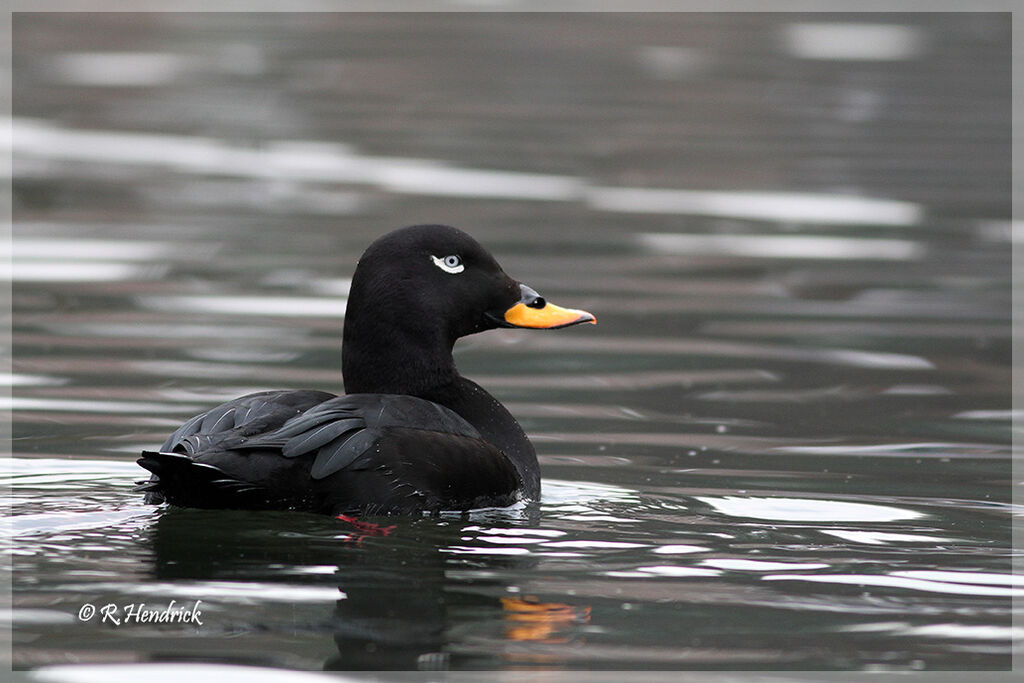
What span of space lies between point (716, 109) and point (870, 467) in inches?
546

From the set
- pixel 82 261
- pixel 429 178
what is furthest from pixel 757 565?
pixel 429 178

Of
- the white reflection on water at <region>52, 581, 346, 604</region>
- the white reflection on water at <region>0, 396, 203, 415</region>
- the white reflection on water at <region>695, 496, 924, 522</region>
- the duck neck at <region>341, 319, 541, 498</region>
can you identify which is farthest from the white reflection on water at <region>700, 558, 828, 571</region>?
the white reflection on water at <region>0, 396, 203, 415</region>

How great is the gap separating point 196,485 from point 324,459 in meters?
0.43

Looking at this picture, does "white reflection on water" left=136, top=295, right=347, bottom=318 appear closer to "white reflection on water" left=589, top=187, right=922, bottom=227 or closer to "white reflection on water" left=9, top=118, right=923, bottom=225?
"white reflection on water" left=9, top=118, right=923, bottom=225

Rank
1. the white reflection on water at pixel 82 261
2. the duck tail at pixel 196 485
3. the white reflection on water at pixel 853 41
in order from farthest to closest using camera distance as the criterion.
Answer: the white reflection on water at pixel 853 41
the white reflection on water at pixel 82 261
the duck tail at pixel 196 485

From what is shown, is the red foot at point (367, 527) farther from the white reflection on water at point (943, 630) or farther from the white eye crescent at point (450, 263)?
Result: the white reflection on water at point (943, 630)

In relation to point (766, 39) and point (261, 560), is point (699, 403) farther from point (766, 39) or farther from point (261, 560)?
point (766, 39)

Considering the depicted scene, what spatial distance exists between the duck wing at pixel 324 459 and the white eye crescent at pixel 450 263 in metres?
0.65

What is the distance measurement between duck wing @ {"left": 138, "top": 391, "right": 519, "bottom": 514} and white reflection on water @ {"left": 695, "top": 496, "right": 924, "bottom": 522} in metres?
0.91

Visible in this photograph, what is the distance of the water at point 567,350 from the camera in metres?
5.31

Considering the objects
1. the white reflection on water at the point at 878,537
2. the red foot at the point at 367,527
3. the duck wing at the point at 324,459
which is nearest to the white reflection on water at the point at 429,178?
the white reflection on water at the point at 878,537

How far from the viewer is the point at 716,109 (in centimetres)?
2116
